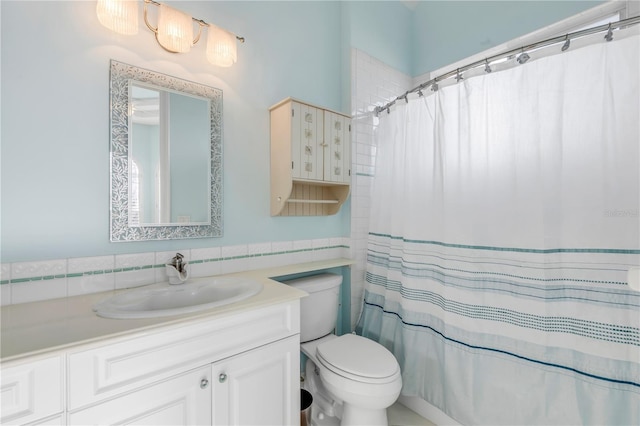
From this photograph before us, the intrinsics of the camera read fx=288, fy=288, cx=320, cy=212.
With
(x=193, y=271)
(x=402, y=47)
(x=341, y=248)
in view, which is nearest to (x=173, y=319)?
(x=193, y=271)

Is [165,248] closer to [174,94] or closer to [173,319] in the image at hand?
[173,319]

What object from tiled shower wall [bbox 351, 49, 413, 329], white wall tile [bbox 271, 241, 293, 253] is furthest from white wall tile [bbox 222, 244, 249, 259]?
tiled shower wall [bbox 351, 49, 413, 329]

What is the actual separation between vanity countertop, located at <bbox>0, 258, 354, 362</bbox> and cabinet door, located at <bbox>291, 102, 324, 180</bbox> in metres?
0.79

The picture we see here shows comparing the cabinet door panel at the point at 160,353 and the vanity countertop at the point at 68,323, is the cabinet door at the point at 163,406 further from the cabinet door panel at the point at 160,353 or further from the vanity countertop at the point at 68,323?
the vanity countertop at the point at 68,323

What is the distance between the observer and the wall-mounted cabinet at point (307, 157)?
1.67 meters

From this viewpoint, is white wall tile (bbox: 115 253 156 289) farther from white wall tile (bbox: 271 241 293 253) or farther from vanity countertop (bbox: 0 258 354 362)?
white wall tile (bbox: 271 241 293 253)

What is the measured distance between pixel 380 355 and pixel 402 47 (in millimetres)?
2358

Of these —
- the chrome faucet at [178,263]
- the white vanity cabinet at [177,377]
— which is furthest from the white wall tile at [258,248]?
the white vanity cabinet at [177,377]

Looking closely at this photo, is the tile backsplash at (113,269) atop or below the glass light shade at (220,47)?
below

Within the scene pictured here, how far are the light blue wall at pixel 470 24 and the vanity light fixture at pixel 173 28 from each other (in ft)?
5.35

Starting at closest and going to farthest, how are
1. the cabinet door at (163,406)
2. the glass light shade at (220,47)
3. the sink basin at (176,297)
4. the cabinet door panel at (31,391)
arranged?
1. the cabinet door panel at (31,391)
2. the cabinet door at (163,406)
3. the sink basin at (176,297)
4. the glass light shade at (220,47)

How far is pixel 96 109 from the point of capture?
1219 mm

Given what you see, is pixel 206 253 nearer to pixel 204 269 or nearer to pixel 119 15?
pixel 204 269

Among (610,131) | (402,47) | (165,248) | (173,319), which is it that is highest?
(402,47)
